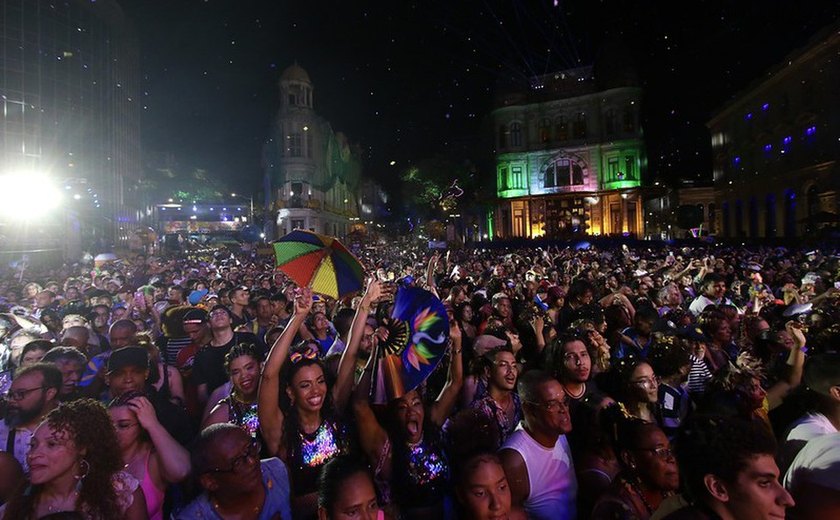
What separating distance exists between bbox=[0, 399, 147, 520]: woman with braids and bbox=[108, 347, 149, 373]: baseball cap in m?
1.32

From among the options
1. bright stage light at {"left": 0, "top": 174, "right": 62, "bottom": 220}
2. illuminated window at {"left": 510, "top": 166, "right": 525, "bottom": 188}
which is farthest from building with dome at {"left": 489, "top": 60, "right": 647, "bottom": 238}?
bright stage light at {"left": 0, "top": 174, "right": 62, "bottom": 220}

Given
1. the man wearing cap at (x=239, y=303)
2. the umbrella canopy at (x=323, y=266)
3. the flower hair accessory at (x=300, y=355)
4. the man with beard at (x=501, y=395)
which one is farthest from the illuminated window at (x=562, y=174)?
the flower hair accessory at (x=300, y=355)

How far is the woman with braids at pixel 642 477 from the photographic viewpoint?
247 centimetres

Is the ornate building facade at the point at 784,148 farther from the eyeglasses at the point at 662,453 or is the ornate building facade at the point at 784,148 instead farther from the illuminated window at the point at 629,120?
the eyeglasses at the point at 662,453

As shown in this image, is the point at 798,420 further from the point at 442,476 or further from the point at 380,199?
the point at 380,199

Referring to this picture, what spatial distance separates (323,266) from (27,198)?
38.5 metres

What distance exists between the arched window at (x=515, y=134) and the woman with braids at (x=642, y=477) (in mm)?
50312

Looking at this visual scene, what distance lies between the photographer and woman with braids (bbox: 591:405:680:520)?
247 centimetres

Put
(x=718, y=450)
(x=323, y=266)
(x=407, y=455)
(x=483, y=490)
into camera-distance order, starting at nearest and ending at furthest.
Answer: (x=718, y=450)
(x=483, y=490)
(x=407, y=455)
(x=323, y=266)

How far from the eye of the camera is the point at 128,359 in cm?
382

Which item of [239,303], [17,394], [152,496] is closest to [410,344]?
[152,496]

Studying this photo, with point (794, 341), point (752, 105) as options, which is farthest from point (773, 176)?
point (794, 341)

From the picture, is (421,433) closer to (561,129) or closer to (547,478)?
(547,478)

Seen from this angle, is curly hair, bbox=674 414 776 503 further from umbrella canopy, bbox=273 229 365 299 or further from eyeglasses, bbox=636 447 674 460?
umbrella canopy, bbox=273 229 365 299
